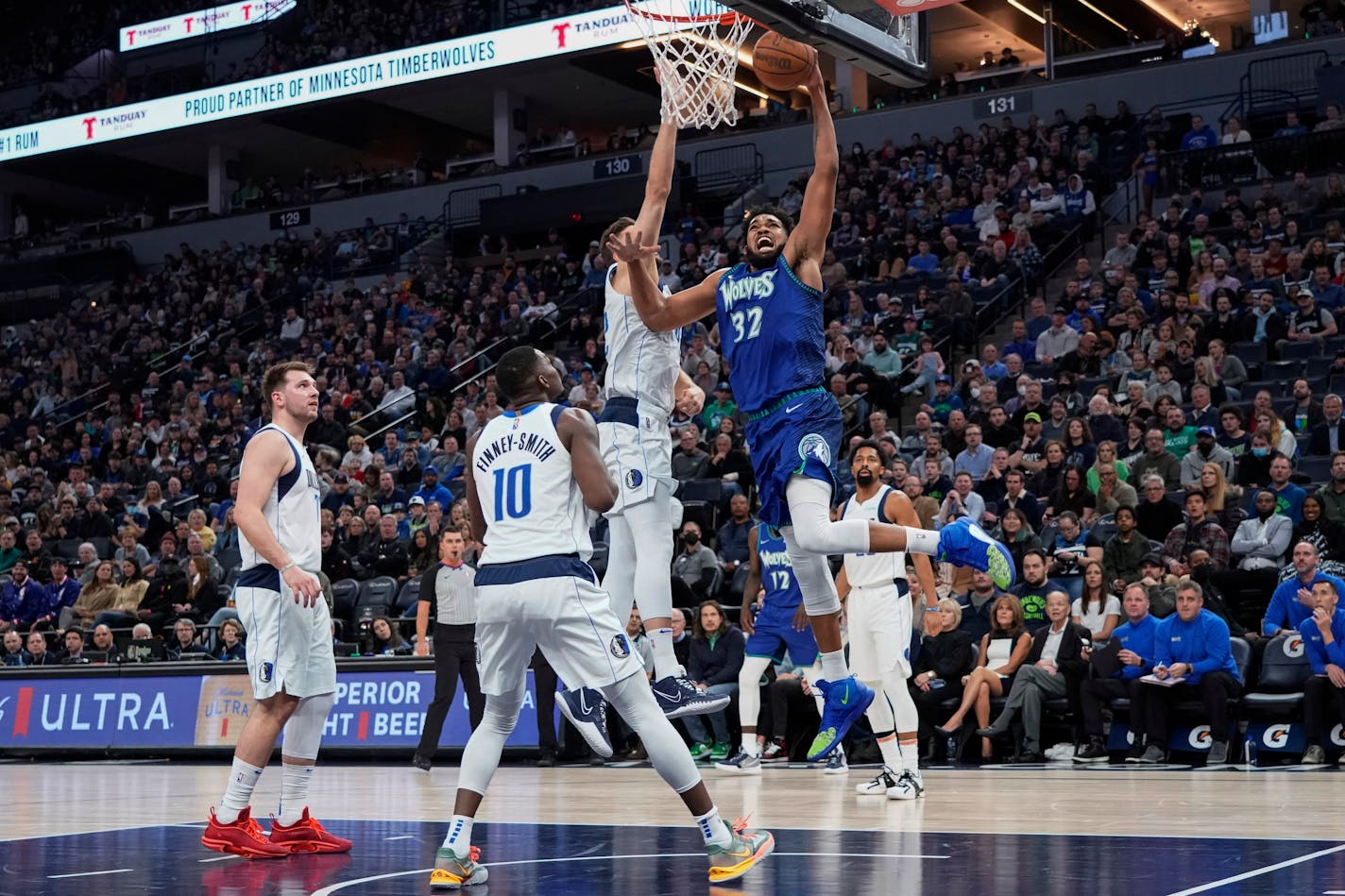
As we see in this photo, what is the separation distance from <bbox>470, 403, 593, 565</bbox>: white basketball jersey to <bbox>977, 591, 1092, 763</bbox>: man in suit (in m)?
7.04

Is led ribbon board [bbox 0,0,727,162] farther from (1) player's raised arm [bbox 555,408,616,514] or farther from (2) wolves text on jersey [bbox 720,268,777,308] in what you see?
(1) player's raised arm [bbox 555,408,616,514]

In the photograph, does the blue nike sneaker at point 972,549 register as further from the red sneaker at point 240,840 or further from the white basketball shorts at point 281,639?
the red sneaker at point 240,840

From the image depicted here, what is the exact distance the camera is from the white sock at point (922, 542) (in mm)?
6895

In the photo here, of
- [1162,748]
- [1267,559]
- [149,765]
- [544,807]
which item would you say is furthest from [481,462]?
[149,765]

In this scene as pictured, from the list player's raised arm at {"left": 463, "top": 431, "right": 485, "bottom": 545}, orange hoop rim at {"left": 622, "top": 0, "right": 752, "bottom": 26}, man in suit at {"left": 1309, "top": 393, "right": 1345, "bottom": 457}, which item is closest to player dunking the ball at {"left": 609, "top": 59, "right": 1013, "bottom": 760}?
player's raised arm at {"left": 463, "top": 431, "right": 485, "bottom": 545}

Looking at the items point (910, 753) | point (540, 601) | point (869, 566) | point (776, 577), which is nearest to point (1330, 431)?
point (776, 577)

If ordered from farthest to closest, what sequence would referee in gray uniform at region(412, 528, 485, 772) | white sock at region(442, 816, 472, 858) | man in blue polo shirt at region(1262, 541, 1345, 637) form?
referee in gray uniform at region(412, 528, 485, 772) < man in blue polo shirt at region(1262, 541, 1345, 637) < white sock at region(442, 816, 472, 858)

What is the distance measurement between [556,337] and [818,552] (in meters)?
18.5

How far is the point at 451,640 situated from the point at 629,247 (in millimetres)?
7020

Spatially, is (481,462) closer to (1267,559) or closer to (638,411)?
(638,411)

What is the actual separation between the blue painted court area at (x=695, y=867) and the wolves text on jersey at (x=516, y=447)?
1.66 meters

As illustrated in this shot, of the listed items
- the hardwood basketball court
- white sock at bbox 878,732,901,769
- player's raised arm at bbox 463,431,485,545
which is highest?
player's raised arm at bbox 463,431,485,545

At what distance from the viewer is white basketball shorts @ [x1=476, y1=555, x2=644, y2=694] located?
586 centimetres

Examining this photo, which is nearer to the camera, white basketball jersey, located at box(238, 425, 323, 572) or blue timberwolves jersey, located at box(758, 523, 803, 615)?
white basketball jersey, located at box(238, 425, 323, 572)
